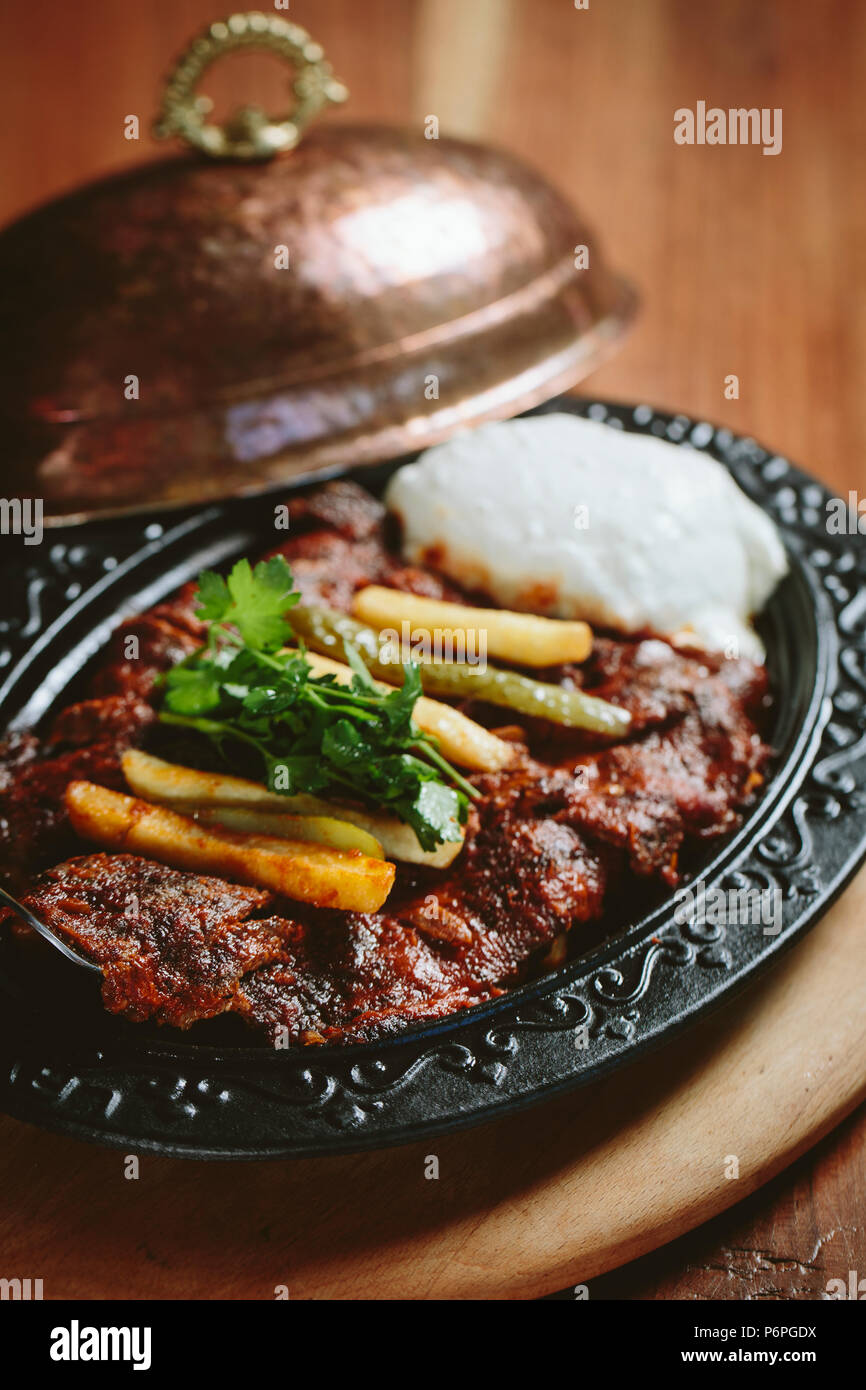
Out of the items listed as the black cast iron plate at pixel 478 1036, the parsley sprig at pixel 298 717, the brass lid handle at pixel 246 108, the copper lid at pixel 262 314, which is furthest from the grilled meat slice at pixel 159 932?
the brass lid handle at pixel 246 108

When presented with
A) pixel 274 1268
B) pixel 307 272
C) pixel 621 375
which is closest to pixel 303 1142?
pixel 274 1268

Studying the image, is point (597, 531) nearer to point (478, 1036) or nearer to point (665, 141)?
point (478, 1036)

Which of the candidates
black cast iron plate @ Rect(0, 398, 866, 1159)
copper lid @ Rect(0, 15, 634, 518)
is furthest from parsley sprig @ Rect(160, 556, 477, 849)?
copper lid @ Rect(0, 15, 634, 518)

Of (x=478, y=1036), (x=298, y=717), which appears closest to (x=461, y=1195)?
(x=478, y=1036)

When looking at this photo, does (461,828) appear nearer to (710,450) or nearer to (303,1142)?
(303,1142)

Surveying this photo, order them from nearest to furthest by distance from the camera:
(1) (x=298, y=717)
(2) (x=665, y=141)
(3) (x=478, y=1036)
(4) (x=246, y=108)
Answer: (3) (x=478, y=1036) → (1) (x=298, y=717) → (4) (x=246, y=108) → (2) (x=665, y=141)
